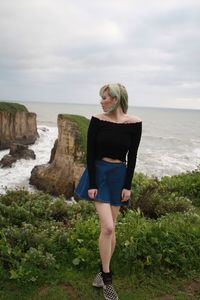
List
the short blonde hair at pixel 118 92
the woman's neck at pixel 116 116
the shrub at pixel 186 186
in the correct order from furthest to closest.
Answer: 1. the shrub at pixel 186 186
2. the woman's neck at pixel 116 116
3. the short blonde hair at pixel 118 92

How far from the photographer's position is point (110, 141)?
460 cm

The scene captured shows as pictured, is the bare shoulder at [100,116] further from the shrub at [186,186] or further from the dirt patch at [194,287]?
the shrub at [186,186]

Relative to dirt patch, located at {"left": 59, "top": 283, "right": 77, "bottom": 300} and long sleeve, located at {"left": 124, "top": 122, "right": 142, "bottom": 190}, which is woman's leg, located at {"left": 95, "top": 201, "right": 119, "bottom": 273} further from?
dirt patch, located at {"left": 59, "top": 283, "right": 77, "bottom": 300}

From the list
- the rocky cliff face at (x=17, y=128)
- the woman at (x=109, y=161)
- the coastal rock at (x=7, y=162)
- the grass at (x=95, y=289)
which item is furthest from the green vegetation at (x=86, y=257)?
the rocky cliff face at (x=17, y=128)

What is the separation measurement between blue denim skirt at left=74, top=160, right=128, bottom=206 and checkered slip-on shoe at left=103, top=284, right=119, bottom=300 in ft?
3.59

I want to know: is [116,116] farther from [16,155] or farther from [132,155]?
[16,155]

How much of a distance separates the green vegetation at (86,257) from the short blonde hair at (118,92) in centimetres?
231

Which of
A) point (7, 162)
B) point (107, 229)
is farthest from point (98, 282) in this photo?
point (7, 162)

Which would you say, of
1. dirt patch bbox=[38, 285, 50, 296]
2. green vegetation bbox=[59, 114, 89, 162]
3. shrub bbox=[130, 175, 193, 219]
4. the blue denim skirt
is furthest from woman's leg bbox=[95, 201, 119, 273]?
green vegetation bbox=[59, 114, 89, 162]

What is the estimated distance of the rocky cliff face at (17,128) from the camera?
40719 millimetres

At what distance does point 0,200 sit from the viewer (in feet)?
24.8

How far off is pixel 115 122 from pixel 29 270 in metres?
2.40

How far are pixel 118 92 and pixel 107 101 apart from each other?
0.18 meters

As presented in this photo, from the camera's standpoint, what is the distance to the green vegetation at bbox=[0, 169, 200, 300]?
511 cm
